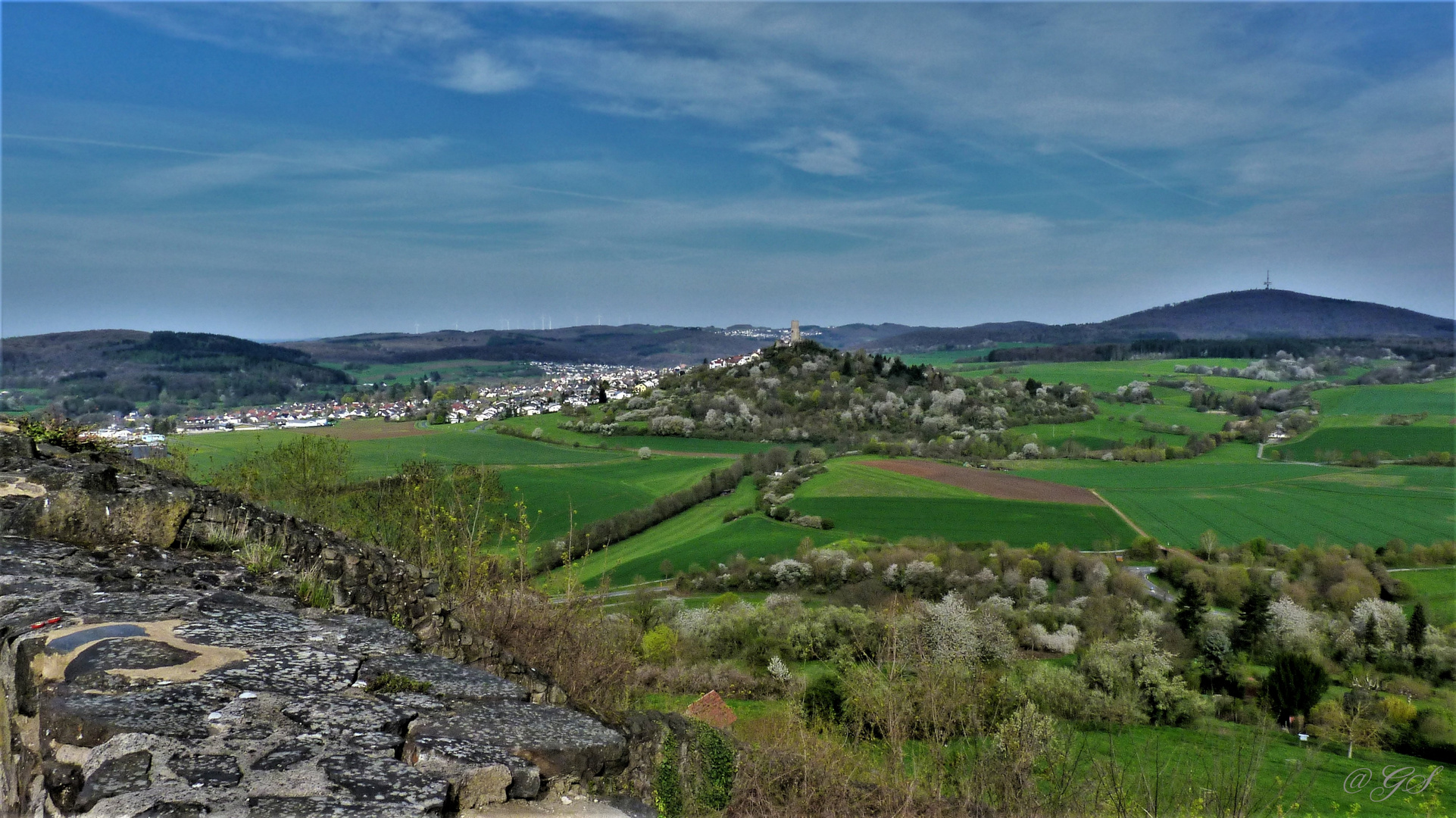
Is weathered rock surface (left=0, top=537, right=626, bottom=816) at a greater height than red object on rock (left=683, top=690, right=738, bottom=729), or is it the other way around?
weathered rock surface (left=0, top=537, right=626, bottom=816)

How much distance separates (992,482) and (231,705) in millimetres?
59632

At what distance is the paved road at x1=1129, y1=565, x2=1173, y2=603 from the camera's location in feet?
126

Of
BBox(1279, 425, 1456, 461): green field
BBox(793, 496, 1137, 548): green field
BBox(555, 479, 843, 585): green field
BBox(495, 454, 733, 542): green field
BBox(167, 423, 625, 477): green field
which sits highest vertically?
BBox(1279, 425, 1456, 461): green field

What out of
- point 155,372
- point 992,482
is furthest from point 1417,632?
point 155,372

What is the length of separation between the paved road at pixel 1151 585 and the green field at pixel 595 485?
3049 cm

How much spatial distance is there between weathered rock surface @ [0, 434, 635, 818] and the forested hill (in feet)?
175

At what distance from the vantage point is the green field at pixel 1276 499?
152ft

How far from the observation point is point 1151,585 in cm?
3997

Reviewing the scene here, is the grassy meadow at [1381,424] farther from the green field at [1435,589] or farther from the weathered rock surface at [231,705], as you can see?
the weathered rock surface at [231,705]

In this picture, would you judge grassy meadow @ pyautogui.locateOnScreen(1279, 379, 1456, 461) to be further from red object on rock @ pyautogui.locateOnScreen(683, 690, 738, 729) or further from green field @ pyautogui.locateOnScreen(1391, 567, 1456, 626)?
red object on rock @ pyautogui.locateOnScreen(683, 690, 738, 729)

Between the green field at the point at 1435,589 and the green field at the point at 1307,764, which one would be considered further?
the green field at the point at 1435,589

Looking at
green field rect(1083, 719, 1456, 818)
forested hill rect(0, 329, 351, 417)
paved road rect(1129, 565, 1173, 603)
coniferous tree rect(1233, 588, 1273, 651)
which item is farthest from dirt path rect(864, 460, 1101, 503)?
forested hill rect(0, 329, 351, 417)

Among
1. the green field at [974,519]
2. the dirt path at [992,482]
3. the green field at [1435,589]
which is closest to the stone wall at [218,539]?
the green field at [974,519]

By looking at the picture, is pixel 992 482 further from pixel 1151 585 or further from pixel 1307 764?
pixel 1307 764
